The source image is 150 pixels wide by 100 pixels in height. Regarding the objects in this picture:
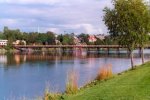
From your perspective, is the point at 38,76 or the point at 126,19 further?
the point at 38,76

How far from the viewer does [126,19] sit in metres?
34.6

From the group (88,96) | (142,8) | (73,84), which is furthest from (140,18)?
(88,96)

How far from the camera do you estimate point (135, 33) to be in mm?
Answer: 35188

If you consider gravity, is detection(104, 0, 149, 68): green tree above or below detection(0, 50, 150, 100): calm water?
above

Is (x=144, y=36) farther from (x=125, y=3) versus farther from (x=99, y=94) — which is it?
(x=99, y=94)

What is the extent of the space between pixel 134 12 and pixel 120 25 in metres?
1.70

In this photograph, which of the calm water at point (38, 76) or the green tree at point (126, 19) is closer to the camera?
the green tree at point (126, 19)

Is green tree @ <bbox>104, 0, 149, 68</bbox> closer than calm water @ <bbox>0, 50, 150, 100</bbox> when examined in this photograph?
Yes

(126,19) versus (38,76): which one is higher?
(126,19)

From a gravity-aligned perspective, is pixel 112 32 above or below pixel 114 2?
below

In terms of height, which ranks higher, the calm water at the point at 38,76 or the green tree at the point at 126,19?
the green tree at the point at 126,19

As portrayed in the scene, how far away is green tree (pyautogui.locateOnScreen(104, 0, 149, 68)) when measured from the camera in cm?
3466

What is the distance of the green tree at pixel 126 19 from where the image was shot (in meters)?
34.7

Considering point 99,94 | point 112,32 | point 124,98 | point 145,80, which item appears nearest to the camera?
point 124,98
